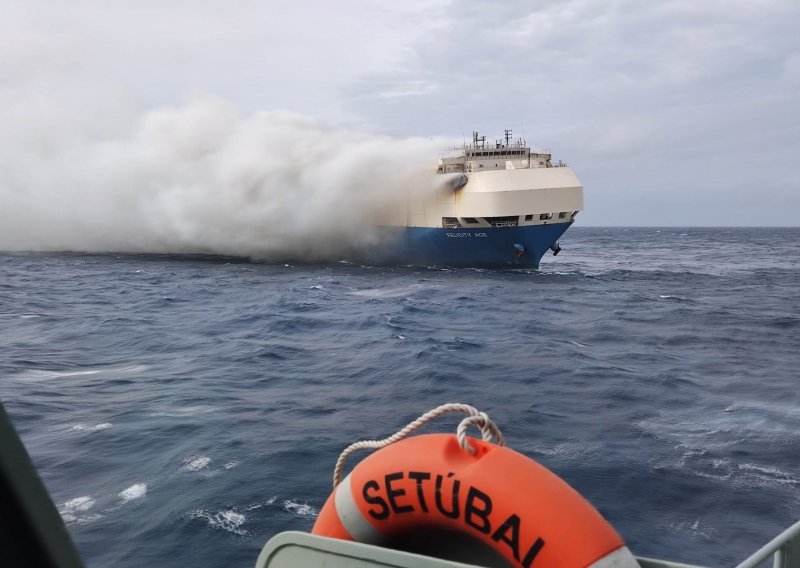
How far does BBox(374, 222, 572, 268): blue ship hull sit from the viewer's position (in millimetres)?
40478

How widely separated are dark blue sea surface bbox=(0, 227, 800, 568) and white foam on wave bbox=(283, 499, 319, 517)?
0.08 ft

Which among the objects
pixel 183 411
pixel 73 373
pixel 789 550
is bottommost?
pixel 183 411

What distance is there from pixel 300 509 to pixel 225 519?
88 cm

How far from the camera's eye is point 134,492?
27.7 ft

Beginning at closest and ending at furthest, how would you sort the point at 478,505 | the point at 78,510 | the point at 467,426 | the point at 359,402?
the point at 478,505 → the point at 467,426 → the point at 78,510 → the point at 359,402

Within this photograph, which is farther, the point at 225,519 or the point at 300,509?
the point at 300,509

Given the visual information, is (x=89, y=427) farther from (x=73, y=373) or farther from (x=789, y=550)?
(x=789, y=550)

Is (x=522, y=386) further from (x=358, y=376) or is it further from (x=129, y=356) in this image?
(x=129, y=356)

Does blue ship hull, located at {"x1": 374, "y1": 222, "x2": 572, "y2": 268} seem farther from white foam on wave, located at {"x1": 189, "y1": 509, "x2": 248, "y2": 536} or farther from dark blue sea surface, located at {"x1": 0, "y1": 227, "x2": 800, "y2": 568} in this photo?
white foam on wave, located at {"x1": 189, "y1": 509, "x2": 248, "y2": 536}

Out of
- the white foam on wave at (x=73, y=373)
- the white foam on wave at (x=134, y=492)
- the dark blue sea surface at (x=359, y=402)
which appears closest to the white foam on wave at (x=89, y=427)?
Answer: the dark blue sea surface at (x=359, y=402)

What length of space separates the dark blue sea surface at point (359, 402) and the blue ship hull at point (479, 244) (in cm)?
1270

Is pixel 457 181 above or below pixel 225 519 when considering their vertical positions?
above

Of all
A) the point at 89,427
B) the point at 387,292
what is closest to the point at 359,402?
the point at 89,427

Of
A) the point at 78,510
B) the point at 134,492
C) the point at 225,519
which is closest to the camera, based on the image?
the point at 225,519
